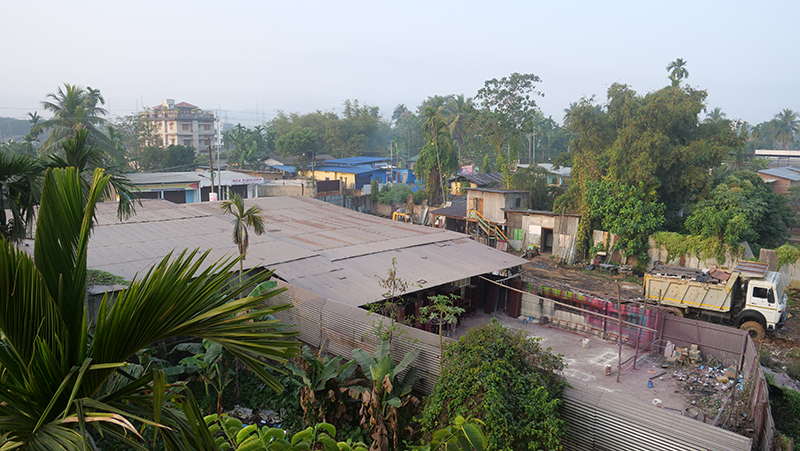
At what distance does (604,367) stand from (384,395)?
276 inches

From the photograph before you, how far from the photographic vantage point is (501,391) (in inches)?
302

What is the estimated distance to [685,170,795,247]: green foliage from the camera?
76.8ft

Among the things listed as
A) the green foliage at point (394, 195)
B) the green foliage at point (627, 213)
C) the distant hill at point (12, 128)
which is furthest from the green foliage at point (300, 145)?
the distant hill at point (12, 128)

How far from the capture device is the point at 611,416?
7.14 metres

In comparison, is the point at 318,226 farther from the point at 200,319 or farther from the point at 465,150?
the point at 465,150

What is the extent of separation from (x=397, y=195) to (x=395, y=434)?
33.2m

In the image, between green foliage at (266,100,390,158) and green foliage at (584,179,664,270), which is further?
green foliage at (266,100,390,158)

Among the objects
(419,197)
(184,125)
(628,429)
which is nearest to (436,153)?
(419,197)

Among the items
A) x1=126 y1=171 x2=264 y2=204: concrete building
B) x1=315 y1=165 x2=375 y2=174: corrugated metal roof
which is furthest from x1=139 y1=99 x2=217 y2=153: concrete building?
x1=126 y1=171 x2=264 y2=204: concrete building

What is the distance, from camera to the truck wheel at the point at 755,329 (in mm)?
16750

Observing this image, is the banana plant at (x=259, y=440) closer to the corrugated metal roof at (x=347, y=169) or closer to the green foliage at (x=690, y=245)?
the green foliage at (x=690, y=245)

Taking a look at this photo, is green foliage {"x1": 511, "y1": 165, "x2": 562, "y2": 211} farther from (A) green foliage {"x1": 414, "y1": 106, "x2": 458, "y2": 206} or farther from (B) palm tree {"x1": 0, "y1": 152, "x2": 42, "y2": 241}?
(B) palm tree {"x1": 0, "y1": 152, "x2": 42, "y2": 241}

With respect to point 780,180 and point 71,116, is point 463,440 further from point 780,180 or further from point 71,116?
point 780,180

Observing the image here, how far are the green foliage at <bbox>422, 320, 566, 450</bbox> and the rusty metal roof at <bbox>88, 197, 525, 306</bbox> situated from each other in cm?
504
